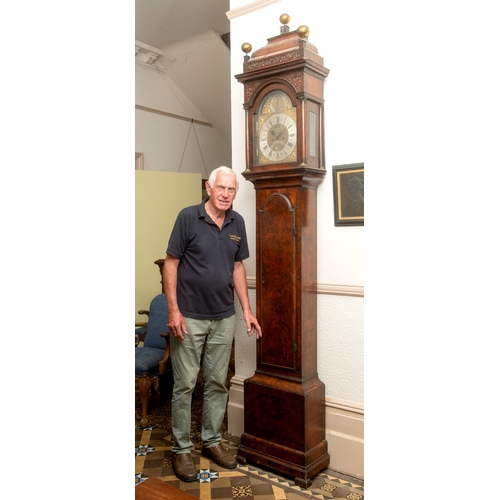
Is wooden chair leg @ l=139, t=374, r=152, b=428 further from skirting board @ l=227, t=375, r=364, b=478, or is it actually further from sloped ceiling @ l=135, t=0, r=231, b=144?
sloped ceiling @ l=135, t=0, r=231, b=144

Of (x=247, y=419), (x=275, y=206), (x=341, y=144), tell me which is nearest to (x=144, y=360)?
(x=247, y=419)

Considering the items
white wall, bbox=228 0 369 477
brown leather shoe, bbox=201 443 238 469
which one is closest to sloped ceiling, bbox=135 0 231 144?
white wall, bbox=228 0 369 477

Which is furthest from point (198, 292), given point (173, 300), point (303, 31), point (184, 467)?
point (303, 31)

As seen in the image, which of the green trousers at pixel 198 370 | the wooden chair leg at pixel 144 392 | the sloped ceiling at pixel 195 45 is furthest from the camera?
the sloped ceiling at pixel 195 45

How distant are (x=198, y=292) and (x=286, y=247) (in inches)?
23.9

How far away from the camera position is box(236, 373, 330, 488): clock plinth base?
9.30 ft

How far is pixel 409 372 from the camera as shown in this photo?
0.37 m

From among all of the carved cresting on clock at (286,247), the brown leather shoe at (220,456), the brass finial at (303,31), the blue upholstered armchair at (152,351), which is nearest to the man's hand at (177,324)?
the carved cresting on clock at (286,247)

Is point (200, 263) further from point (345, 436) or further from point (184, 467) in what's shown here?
point (345, 436)

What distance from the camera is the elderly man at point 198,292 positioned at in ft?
9.53

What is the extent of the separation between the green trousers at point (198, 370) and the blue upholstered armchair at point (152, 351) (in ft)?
2.29

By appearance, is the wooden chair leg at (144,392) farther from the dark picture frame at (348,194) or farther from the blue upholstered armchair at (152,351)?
the dark picture frame at (348,194)

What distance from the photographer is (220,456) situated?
121 inches
